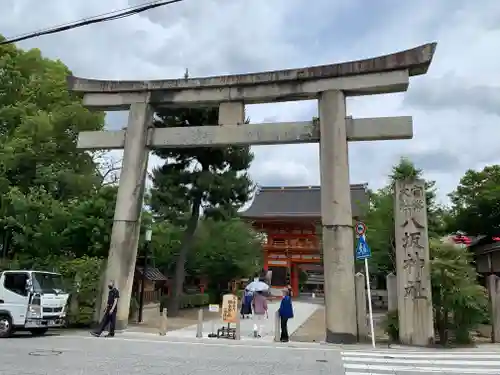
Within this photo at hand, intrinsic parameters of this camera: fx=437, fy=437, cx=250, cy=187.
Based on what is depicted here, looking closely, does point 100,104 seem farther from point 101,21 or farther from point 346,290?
point 346,290

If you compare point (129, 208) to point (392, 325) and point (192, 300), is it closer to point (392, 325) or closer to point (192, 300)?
point (392, 325)

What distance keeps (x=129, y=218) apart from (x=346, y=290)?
7.32 metres

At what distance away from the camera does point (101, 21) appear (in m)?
8.02

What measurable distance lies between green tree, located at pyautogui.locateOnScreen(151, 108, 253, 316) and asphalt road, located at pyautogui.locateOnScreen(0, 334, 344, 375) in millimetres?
9350

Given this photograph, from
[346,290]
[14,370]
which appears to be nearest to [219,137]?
[346,290]

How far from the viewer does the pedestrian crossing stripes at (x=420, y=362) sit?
8.17 m

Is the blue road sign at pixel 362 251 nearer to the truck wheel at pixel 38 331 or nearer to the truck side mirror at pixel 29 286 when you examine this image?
the truck side mirror at pixel 29 286

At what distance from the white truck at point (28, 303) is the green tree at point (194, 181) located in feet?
26.9

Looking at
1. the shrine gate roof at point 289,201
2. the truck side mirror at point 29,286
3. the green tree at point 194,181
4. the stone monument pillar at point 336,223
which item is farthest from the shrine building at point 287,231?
the truck side mirror at point 29,286

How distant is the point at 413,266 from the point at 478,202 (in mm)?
12931

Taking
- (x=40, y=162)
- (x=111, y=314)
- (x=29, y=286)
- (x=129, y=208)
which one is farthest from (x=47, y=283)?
(x=40, y=162)

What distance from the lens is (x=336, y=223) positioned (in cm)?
1276

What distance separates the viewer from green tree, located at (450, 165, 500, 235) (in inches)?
877

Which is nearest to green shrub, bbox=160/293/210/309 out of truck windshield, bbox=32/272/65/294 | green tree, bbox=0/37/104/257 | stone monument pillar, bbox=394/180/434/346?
green tree, bbox=0/37/104/257
